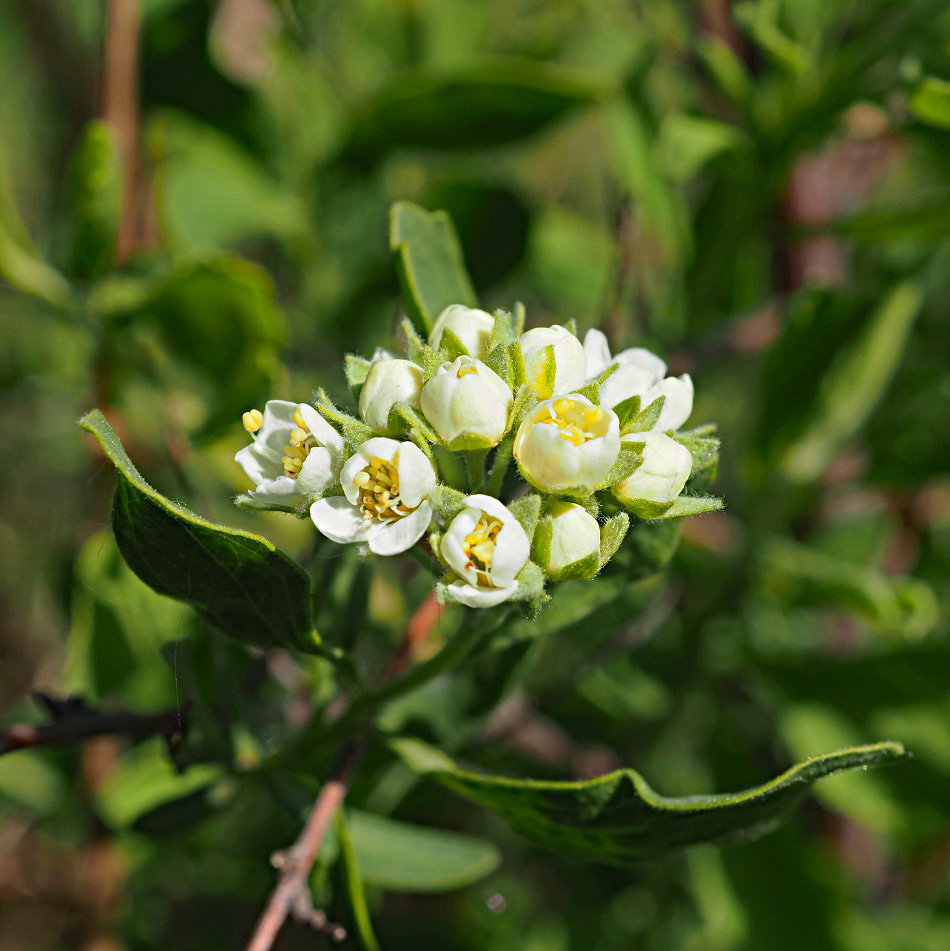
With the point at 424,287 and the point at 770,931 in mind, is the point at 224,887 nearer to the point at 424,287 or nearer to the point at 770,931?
the point at 770,931

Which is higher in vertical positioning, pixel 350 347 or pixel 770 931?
pixel 350 347

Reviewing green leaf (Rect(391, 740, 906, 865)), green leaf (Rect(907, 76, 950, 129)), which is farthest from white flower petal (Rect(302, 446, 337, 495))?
green leaf (Rect(907, 76, 950, 129))

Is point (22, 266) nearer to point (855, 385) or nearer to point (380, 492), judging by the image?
point (380, 492)

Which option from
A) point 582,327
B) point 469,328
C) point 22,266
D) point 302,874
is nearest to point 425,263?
point 469,328

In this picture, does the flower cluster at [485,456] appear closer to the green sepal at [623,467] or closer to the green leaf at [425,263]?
the green sepal at [623,467]

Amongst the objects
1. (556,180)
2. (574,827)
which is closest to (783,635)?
(574,827)

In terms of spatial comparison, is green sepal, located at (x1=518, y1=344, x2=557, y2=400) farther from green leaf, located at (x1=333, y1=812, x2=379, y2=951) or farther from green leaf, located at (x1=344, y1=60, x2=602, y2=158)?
green leaf, located at (x1=344, y1=60, x2=602, y2=158)
